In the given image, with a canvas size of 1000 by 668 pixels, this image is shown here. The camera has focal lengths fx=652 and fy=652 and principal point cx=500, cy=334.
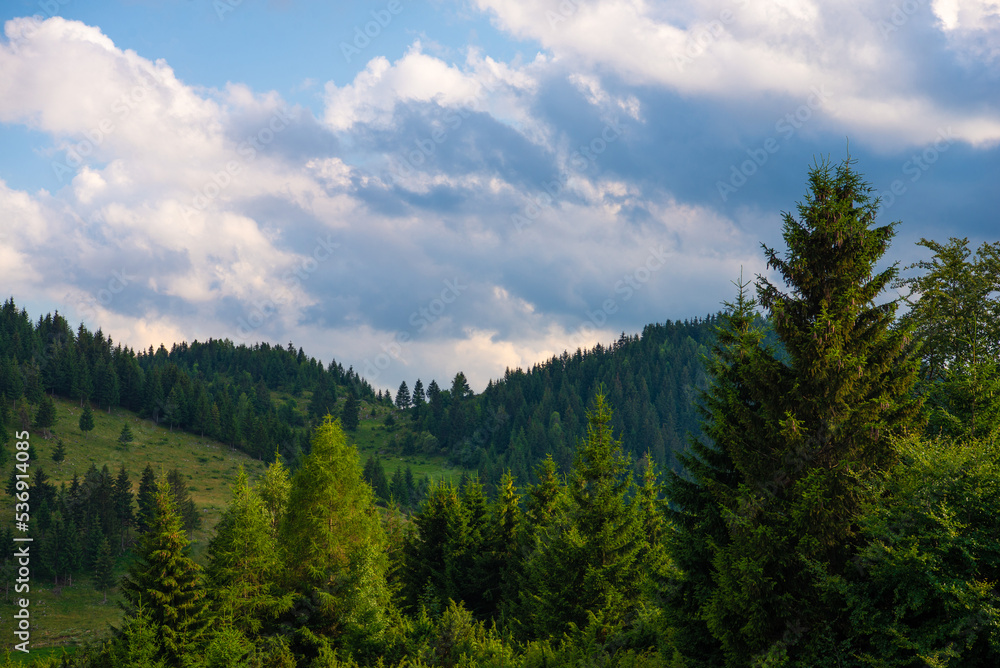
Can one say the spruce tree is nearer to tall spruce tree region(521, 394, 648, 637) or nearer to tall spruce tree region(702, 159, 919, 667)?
tall spruce tree region(702, 159, 919, 667)

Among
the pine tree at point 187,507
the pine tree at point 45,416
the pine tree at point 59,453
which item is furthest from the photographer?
the pine tree at point 45,416

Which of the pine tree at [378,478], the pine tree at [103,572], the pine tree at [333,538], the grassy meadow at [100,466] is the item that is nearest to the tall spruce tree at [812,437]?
the pine tree at [333,538]

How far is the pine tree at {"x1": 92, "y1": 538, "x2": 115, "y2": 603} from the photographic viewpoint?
109062mm

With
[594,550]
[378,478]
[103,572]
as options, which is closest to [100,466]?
[103,572]

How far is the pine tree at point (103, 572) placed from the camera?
358 ft

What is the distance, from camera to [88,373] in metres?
185

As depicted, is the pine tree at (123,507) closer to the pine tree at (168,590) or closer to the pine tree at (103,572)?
the pine tree at (103,572)

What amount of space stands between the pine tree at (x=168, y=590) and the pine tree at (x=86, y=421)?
529 ft

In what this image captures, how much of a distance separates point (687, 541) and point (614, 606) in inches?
406

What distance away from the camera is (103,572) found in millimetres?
109125

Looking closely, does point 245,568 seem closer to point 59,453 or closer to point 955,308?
point 955,308

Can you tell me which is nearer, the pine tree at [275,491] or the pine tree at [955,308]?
the pine tree at [955,308]

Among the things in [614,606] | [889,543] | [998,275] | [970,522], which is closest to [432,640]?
[614,606]

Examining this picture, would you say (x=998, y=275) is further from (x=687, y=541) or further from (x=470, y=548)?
(x=470, y=548)
